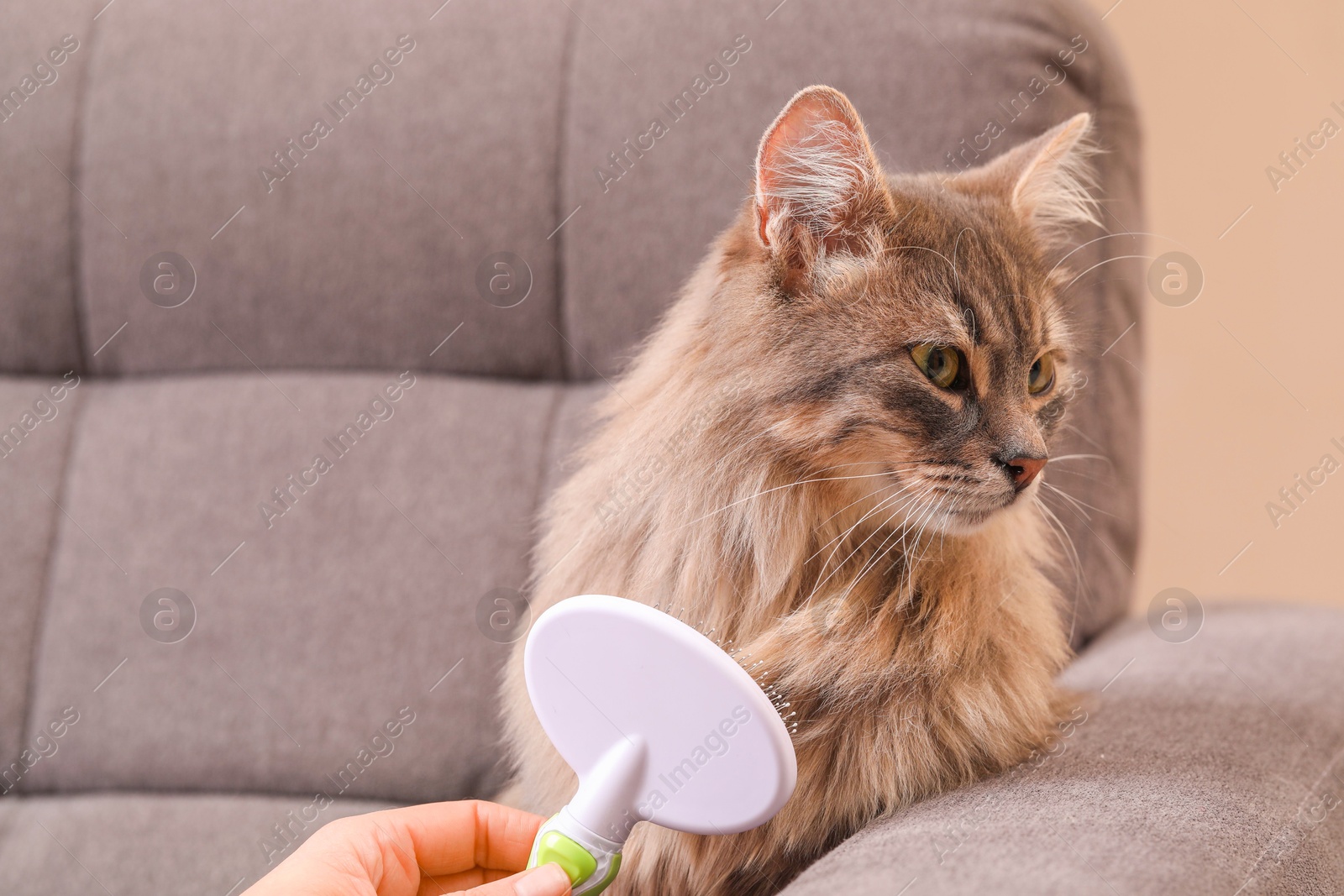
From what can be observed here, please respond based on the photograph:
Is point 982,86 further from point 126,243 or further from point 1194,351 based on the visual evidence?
point 126,243

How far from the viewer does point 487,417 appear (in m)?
1.70

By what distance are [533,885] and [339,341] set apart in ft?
4.03

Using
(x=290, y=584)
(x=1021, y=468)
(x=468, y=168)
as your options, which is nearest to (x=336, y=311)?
(x=468, y=168)

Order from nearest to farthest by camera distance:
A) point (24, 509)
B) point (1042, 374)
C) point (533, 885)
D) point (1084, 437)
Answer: point (533, 885)
point (1042, 374)
point (1084, 437)
point (24, 509)

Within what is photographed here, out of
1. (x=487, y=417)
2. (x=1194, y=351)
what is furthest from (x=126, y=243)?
(x=1194, y=351)

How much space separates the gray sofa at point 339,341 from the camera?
1.52m

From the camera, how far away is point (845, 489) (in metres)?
0.99

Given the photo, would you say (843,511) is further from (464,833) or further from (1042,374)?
(464,833)

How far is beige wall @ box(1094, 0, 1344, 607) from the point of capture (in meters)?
2.23

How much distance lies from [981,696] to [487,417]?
1.05 metres

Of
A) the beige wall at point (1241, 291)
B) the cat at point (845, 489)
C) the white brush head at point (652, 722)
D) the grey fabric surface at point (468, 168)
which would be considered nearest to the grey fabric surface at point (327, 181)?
the grey fabric surface at point (468, 168)

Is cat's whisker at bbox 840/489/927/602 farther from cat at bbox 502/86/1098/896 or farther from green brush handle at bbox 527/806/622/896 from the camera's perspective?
green brush handle at bbox 527/806/622/896

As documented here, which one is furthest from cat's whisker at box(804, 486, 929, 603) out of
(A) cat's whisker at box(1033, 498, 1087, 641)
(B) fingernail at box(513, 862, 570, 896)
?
(A) cat's whisker at box(1033, 498, 1087, 641)

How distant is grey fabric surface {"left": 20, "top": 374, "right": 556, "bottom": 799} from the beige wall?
63.9 inches
